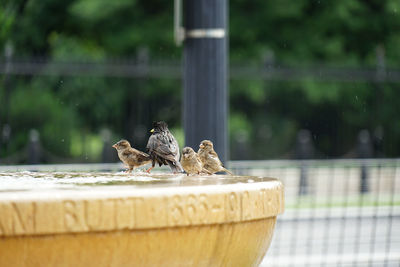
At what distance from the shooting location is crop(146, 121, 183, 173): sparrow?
3.03m

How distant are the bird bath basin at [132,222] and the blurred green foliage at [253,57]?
2000 cm

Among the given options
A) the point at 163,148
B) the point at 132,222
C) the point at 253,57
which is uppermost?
the point at 253,57

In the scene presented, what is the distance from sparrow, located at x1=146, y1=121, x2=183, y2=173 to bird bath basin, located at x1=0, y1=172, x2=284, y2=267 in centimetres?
52

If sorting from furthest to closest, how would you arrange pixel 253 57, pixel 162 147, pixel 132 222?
1. pixel 253 57
2. pixel 162 147
3. pixel 132 222

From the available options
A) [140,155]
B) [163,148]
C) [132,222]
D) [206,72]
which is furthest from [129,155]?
[206,72]

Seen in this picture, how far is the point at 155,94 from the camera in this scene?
78.4ft

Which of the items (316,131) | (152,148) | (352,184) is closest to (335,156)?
(316,131)

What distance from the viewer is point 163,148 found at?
9.93 feet

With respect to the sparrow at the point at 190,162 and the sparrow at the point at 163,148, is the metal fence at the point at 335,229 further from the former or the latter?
the sparrow at the point at 163,148

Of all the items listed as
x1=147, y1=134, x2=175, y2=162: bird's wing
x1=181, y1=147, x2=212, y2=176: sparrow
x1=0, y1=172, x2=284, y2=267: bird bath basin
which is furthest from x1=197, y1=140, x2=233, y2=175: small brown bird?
x1=0, y1=172, x2=284, y2=267: bird bath basin

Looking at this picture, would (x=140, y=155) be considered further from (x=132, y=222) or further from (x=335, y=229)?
(x=335, y=229)

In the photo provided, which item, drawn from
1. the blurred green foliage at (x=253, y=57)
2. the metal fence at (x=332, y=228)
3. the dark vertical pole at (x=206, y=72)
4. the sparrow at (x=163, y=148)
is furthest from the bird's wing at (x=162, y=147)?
the blurred green foliage at (x=253, y=57)

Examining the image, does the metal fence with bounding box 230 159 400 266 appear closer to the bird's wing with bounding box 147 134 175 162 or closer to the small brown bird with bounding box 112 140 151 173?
the small brown bird with bounding box 112 140 151 173

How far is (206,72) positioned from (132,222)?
303cm
